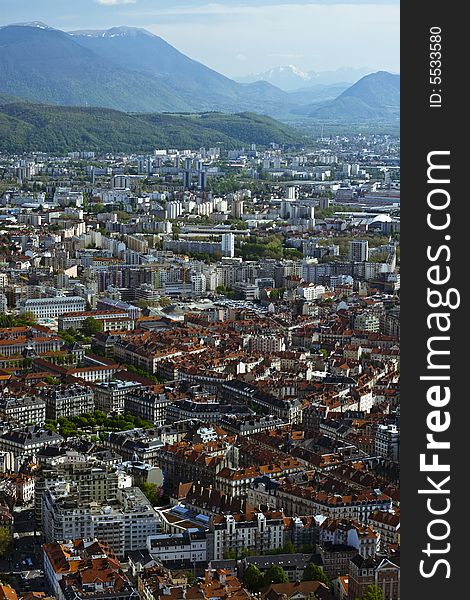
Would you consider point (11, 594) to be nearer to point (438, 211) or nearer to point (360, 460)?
point (360, 460)

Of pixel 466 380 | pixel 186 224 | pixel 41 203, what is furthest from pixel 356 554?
pixel 41 203

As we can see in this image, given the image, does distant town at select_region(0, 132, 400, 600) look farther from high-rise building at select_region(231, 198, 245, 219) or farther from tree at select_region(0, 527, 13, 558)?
high-rise building at select_region(231, 198, 245, 219)

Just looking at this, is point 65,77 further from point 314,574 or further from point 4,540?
point 314,574

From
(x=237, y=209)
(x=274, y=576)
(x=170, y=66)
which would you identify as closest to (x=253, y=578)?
(x=274, y=576)

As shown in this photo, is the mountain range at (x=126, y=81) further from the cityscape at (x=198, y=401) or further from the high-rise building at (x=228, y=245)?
the high-rise building at (x=228, y=245)

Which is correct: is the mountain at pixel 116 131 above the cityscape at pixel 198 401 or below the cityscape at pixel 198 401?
above

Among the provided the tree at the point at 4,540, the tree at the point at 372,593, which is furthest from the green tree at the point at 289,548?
the tree at the point at 4,540
